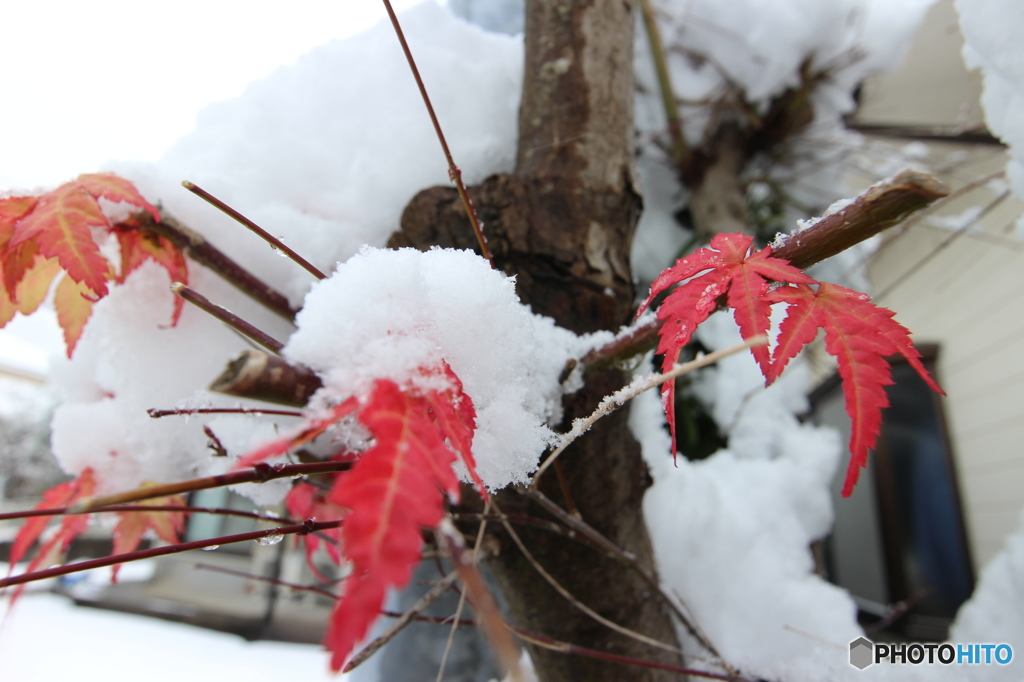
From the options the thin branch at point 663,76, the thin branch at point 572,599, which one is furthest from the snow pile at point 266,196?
the thin branch at point 663,76

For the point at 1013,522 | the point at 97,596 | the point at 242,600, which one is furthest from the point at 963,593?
the point at 97,596

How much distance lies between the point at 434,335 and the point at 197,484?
0.47ft

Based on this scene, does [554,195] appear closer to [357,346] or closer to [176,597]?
[357,346]

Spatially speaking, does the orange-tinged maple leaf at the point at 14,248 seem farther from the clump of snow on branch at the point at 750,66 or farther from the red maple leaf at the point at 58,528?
the clump of snow on branch at the point at 750,66

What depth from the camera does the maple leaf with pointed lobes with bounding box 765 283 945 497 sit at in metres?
0.29

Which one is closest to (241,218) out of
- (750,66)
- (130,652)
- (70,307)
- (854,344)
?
(70,307)

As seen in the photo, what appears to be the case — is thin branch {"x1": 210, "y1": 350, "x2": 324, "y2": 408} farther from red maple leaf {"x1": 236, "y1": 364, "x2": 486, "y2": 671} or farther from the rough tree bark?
the rough tree bark

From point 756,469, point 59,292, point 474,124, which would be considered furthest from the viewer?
point 756,469

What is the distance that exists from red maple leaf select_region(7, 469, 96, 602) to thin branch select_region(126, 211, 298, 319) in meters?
0.31

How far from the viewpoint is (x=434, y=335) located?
0.96 feet

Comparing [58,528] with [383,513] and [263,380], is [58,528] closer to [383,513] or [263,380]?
[263,380]

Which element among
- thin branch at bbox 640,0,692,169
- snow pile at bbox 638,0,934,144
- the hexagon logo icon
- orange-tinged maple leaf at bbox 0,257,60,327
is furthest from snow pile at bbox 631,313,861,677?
snow pile at bbox 638,0,934,144

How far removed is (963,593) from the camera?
178 centimetres

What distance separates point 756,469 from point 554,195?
2.68 ft
